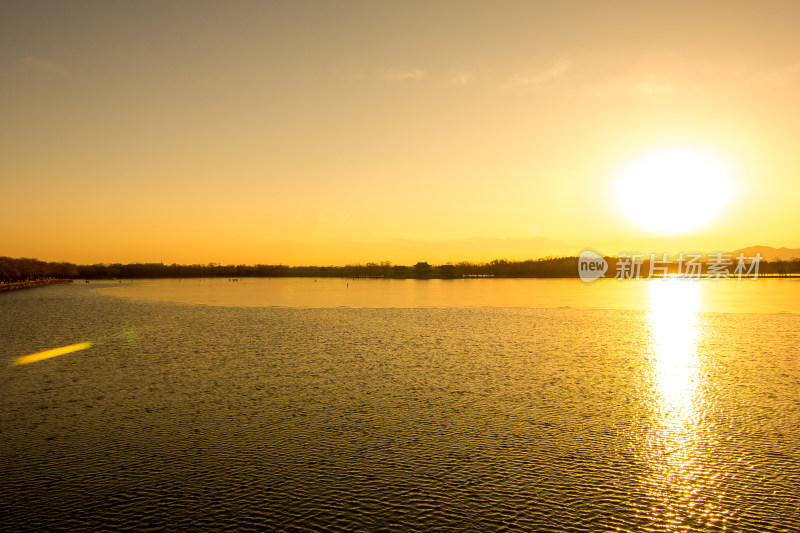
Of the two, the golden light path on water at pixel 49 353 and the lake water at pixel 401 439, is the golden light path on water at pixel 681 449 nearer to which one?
the lake water at pixel 401 439

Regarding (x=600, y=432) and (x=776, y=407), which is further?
(x=776, y=407)

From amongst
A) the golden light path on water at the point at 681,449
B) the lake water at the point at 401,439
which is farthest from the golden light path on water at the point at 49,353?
the golden light path on water at the point at 681,449

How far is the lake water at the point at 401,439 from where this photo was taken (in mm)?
7707

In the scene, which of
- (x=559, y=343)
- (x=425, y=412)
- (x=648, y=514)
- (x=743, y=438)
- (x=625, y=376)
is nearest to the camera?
(x=648, y=514)

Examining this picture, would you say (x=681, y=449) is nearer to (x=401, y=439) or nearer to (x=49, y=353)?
(x=401, y=439)

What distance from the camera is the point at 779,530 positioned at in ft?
23.4

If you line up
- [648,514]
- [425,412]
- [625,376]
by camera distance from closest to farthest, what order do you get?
[648,514] → [425,412] → [625,376]

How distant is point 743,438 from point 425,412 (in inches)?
278

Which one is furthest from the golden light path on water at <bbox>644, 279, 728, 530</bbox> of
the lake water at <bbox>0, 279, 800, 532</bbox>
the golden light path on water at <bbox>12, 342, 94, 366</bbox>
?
the golden light path on water at <bbox>12, 342, 94, 366</bbox>

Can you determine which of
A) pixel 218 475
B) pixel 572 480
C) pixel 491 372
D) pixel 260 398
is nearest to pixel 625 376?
pixel 491 372

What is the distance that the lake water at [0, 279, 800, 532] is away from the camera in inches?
303

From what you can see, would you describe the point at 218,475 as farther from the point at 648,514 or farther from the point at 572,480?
the point at 648,514

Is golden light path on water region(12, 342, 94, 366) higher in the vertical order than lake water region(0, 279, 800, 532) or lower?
higher

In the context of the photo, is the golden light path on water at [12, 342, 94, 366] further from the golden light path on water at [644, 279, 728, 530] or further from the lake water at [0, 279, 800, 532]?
the golden light path on water at [644, 279, 728, 530]
